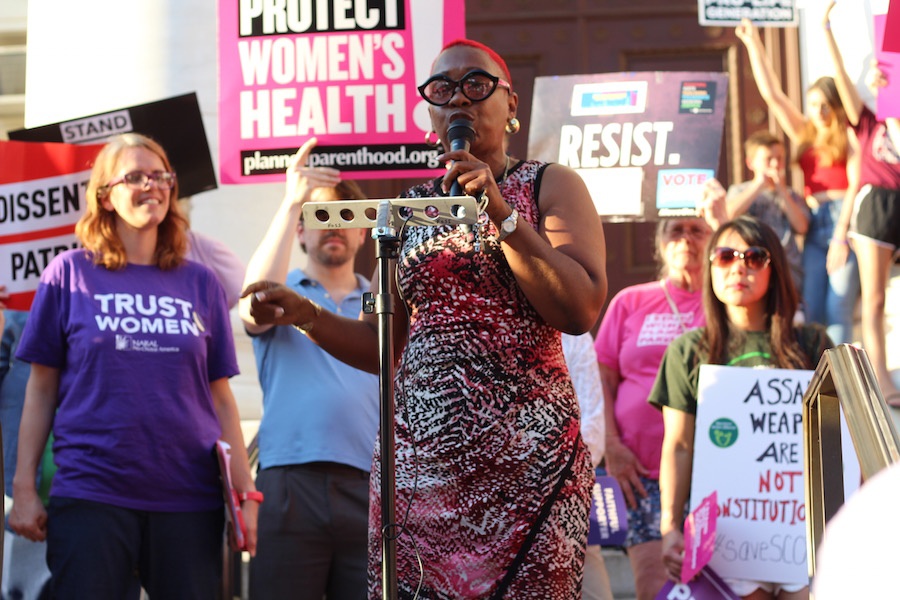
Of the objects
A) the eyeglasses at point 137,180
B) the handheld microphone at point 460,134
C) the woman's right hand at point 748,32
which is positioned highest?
the woman's right hand at point 748,32

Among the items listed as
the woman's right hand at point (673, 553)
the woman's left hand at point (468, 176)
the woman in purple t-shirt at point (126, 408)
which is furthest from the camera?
the woman's right hand at point (673, 553)

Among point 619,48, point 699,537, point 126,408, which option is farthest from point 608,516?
point 619,48

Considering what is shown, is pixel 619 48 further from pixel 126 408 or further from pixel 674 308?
pixel 126 408

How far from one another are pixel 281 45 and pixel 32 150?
1.04m

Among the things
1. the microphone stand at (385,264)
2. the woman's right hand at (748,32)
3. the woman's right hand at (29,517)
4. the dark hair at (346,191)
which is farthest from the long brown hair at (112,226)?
the woman's right hand at (748,32)

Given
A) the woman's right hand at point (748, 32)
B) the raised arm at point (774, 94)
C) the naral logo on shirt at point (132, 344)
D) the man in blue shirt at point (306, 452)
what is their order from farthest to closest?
the raised arm at point (774, 94) → the woman's right hand at point (748, 32) → the man in blue shirt at point (306, 452) → the naral logo on shirt at point (132, 344)

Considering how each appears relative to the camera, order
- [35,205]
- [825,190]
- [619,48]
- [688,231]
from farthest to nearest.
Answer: [619,48], [825,190], [688,231], [35,205]

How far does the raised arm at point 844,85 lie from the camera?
6895mm

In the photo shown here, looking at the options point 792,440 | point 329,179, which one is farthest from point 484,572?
point 329,179

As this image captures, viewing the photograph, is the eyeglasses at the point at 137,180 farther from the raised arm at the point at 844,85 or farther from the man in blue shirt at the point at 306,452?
the raised arm at the point at 844,85

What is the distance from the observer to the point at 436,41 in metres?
5.01

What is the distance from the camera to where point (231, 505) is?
14.0ft

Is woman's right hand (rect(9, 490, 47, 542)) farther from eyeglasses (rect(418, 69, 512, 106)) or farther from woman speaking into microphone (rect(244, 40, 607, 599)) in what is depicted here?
eyeglasses (rect(418, 69, 512, 106))

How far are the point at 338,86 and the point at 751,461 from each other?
6.61 feet
